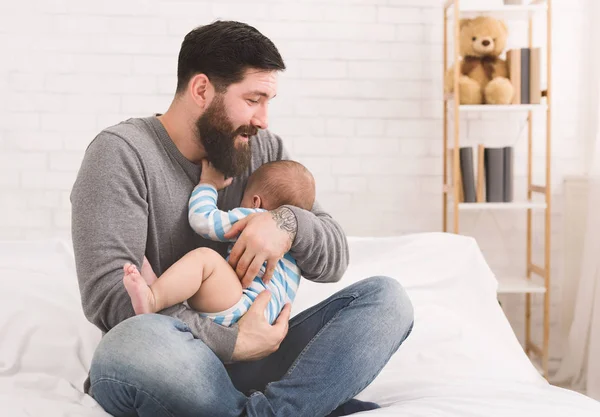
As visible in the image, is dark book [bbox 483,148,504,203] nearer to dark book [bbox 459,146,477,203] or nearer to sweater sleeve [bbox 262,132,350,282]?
dark book [bbox 459,146,477,203]

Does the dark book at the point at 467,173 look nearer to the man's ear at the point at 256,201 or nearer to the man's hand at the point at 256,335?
the man's ear at the point at 256,201

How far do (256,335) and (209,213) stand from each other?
0.96ft

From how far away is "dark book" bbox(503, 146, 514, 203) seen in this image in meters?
2.87

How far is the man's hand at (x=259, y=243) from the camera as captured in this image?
1429mm

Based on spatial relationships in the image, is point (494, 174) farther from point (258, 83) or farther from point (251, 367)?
point (251, 367)

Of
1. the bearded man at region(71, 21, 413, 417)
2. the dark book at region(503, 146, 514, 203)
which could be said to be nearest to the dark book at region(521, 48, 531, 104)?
the dark book at region(503, 146, 514, 203)

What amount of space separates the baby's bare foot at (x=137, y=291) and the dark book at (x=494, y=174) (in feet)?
6.23

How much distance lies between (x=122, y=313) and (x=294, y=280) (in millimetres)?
393


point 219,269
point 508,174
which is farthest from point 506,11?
point 219,269

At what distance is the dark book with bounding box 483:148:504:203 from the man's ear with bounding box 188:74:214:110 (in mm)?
1567

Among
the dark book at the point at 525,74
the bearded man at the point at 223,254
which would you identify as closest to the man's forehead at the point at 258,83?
the bearded man at the point at 223,254

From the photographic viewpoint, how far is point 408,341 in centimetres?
186

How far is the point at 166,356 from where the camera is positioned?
122 cm

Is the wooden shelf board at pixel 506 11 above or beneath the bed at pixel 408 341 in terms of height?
above
